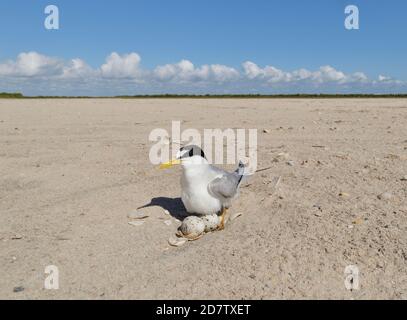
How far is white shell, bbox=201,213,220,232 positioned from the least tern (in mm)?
50

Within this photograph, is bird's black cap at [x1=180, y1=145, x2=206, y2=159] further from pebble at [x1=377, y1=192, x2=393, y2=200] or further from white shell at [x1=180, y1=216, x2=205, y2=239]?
pebble at [x1=377, y1=192, x2=393, y2=200]

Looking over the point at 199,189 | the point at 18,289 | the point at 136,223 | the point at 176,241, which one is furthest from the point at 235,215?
the point at 18,289

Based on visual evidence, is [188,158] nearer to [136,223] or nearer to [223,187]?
[223,187]

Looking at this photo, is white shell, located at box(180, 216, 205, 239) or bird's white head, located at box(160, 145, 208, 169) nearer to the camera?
white shell, located at box(180, 216, 205, 239)

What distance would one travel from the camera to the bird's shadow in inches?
180

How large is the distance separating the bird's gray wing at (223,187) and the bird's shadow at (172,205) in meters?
0.59

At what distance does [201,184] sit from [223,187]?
0.23 metres

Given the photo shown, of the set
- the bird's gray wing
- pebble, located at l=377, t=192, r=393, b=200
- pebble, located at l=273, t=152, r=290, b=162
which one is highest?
pebble, located at l=273, t=152, r=290, b=162

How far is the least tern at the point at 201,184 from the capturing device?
4.13 metres

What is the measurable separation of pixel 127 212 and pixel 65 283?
5.15 feet

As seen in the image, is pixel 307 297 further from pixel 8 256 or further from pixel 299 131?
pixel 299 131

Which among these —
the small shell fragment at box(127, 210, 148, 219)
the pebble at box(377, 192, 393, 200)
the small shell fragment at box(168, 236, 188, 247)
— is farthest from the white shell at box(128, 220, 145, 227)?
the pebble at box(377, 192, 393, 200)

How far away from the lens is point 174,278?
3209mm
